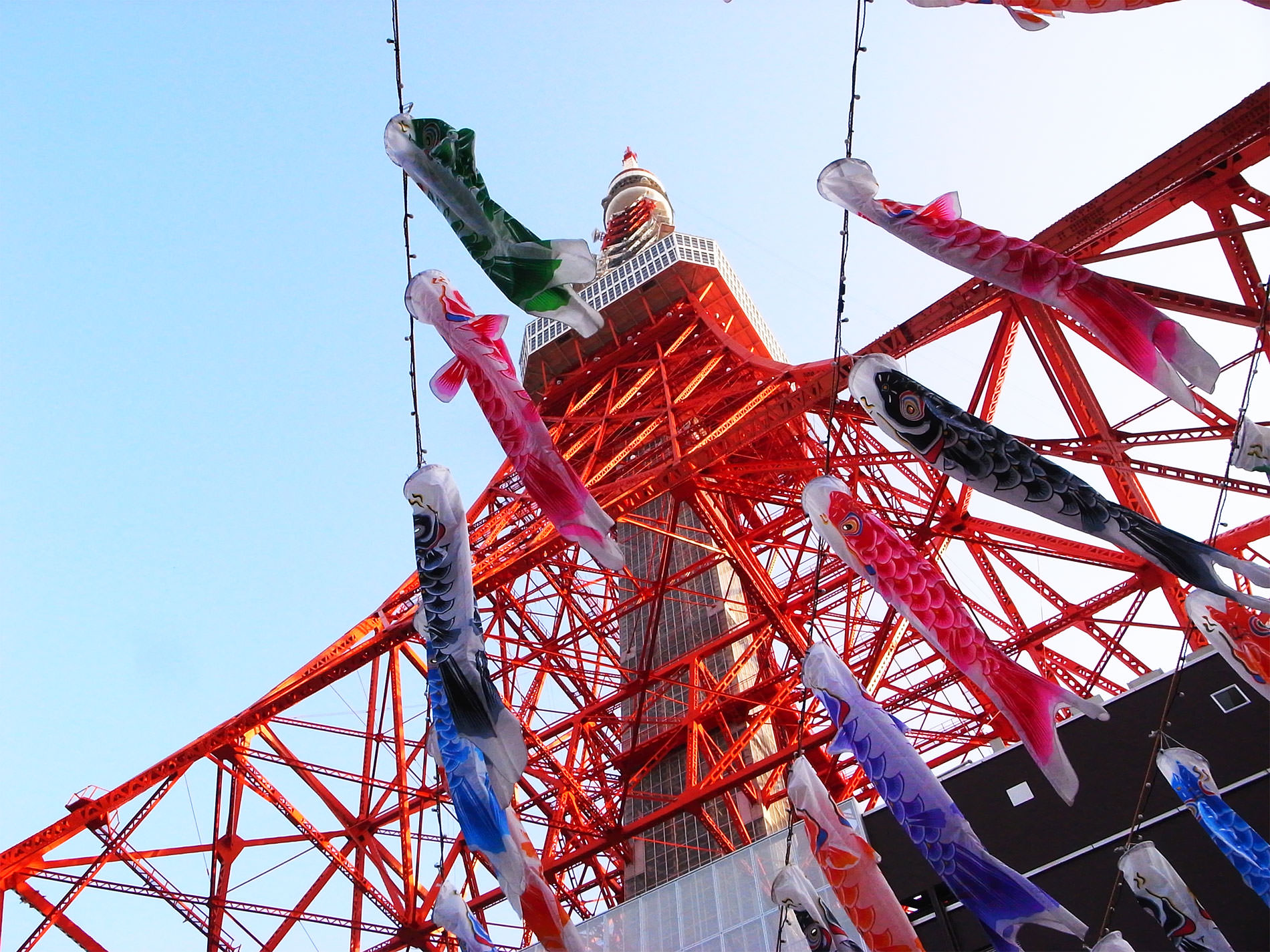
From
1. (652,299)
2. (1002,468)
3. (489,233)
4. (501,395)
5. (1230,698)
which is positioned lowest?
(1230,698)

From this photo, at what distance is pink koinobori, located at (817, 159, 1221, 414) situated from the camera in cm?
731

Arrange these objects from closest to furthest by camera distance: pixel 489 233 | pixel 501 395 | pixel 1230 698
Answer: pixel 489 233 → pixel 501 395 → pixel 1230 698

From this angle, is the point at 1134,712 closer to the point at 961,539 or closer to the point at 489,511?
the point at 961,539

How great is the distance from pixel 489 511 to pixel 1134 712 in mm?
14116

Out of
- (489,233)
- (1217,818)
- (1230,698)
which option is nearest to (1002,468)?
(1217,818)

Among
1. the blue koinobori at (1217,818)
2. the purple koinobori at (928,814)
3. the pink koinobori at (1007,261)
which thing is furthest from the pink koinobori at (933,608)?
the pink koinobori at (1007,261)

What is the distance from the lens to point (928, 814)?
23.9 feet

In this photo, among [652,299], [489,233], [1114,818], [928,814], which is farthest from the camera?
[652,299]

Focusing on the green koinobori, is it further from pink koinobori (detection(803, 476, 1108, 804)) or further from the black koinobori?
pink koinobori (detection(803, 476, 1108, 804))

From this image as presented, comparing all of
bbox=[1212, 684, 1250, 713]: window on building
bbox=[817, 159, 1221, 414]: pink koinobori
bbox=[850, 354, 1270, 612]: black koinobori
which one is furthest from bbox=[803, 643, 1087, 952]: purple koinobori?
bbox=[1212, 684, 1250, 713]: window on building

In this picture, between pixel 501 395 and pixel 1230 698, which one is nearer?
pixel 501 395

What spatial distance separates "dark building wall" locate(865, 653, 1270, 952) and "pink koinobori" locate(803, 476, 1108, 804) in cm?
192

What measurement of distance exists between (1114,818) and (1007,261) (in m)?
5.10

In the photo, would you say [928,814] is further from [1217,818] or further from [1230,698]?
[1230,698]
